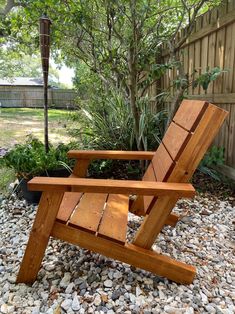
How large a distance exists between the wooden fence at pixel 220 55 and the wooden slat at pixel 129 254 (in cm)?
165

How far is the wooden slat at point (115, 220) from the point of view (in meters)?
1.47

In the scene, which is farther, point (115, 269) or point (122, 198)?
point (122, 198)

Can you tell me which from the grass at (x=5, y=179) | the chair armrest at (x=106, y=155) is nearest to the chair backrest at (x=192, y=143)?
the chair armrest at (x=106, y=155)

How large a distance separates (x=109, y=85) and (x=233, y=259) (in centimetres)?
258

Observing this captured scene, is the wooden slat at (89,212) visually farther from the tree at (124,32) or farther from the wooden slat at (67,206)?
the tree at (124,32)

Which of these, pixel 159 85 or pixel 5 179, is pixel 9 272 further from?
pixel 159 85

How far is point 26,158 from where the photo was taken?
2.53m

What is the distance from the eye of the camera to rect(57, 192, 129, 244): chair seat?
148 centimetres

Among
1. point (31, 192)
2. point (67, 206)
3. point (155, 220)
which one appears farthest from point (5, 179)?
point (155, 220)

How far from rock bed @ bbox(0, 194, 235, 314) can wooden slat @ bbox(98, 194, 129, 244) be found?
27 cm

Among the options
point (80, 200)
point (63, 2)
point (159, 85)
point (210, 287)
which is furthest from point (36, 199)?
point (159, 85)

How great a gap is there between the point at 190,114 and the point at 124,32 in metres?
2.42

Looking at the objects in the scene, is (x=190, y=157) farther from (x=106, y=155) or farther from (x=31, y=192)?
(x=31, y=192)

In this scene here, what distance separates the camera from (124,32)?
3.59 m
